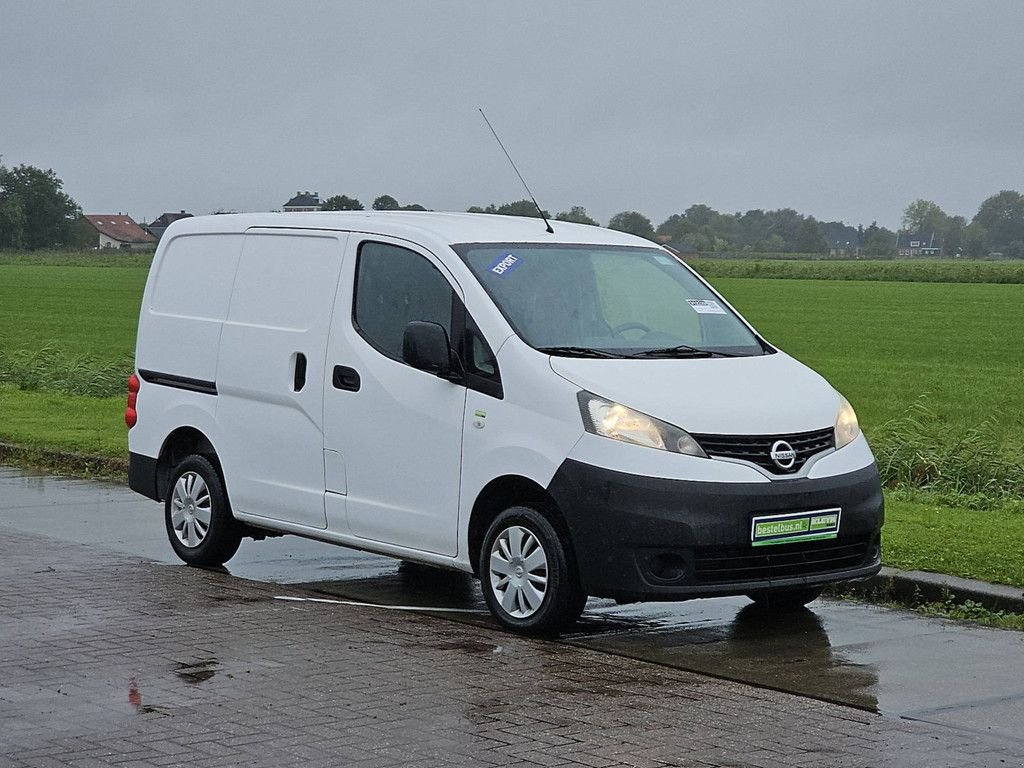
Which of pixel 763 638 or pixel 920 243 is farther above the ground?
pixel 920 243

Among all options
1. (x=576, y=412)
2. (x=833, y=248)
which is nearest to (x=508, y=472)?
(x=576, y=412)

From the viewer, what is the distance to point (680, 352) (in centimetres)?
839

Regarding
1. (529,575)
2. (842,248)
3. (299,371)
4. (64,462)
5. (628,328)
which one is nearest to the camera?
(529,575)

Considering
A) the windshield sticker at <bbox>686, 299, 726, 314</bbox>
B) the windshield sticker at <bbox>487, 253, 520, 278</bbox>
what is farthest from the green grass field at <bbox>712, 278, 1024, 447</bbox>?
the windshield sticker at <bbox>487, 253, 520, 278</bbox>

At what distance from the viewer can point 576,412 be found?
7.71 metres

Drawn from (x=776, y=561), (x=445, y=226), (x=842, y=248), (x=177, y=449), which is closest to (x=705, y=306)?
(x=445, y=226)

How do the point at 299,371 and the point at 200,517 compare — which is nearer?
the point at 299,371

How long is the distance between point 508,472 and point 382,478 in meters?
0.97

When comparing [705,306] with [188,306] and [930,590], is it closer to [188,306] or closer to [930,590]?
[930,590]

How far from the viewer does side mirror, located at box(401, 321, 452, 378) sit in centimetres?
821

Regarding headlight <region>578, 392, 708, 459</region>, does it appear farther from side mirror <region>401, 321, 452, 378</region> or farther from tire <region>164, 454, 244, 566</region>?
tire <region>164, 454, 244, 566</region>

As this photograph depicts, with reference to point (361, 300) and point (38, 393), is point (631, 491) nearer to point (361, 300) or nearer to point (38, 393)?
point (361, 300)

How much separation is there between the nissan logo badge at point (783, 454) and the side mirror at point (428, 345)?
1634mm

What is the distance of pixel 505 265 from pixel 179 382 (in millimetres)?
2552
